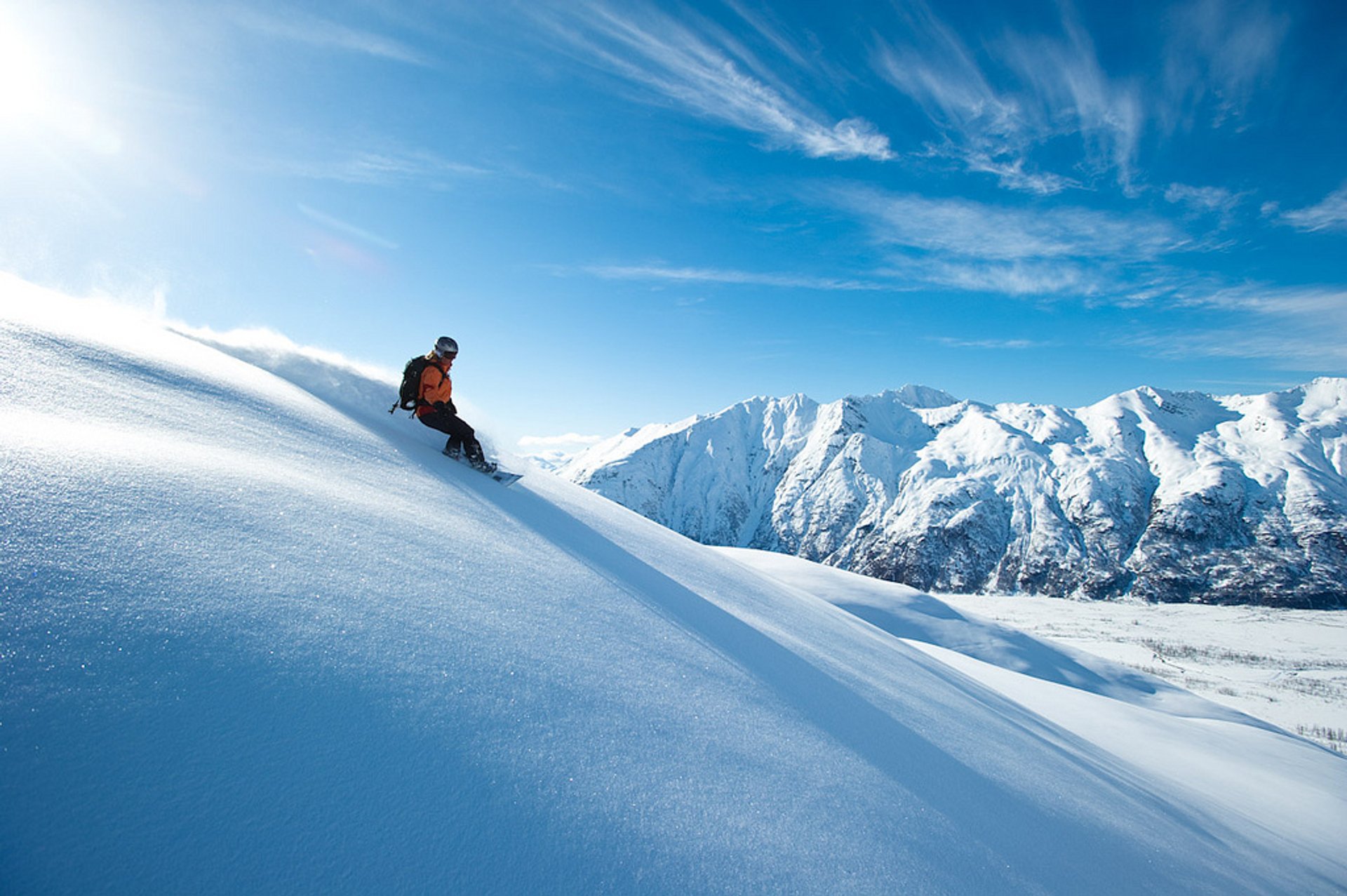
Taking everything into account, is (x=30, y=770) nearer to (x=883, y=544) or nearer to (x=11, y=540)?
(x=11, y=540)

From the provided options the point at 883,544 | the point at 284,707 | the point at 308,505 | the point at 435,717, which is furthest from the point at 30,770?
the point at 883,544

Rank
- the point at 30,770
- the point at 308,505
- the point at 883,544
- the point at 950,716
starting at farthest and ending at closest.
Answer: the point at 883,544, the point at 950,716, the point at 308,505, the point at 30,770

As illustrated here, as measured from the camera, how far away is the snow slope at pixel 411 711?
1.62m

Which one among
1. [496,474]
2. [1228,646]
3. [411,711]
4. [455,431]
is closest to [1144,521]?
[1228,646]

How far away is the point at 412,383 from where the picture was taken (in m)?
7.20

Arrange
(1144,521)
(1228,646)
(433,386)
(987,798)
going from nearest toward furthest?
1. (987,798)
2. (433,386)
3. (1228,646)
4. (1144,521)

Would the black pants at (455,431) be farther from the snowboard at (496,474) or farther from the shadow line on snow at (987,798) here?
the shadow line on snow at (987,798)

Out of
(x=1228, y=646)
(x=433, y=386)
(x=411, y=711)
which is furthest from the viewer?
(x=1228, y=646)

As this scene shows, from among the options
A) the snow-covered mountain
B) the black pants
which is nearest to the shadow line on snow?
the black pants

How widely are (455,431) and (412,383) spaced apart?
3.15 feet

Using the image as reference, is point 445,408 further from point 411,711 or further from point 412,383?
point 411,711

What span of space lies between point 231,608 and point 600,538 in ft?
13.7

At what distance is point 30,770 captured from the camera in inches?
57.7

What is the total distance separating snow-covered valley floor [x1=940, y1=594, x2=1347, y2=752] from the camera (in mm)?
47469
